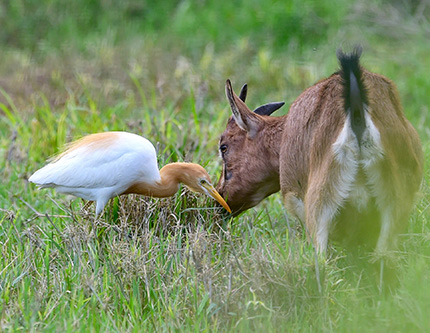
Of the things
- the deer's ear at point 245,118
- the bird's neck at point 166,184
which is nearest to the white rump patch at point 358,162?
the deer's ear at point 245,118

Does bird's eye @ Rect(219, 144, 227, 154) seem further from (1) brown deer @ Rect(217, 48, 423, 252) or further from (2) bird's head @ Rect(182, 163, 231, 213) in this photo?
(1) brown deer @ Rect(217, 48, 423, 252)

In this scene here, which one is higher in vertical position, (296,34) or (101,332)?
(296,34)

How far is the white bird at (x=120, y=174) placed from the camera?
4.98 m

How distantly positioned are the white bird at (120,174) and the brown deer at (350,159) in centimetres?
72

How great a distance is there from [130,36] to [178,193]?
5309 millimetres

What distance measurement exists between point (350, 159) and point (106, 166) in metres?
1.79

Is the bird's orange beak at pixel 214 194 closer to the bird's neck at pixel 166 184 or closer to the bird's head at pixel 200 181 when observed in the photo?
the bird's head at pixel 200 181

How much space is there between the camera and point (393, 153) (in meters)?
3.95

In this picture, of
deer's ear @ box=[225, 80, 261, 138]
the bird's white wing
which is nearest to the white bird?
the bird's white wing

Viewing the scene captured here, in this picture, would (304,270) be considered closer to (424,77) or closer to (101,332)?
(101,332)

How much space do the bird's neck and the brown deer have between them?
75cm

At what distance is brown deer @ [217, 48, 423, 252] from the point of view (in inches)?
151

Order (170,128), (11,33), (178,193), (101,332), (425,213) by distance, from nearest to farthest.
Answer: (101,332)
(425,213)
(178,193)
(170,128)
(11,33)

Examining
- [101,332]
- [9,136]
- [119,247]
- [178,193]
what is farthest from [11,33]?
[101,332]
